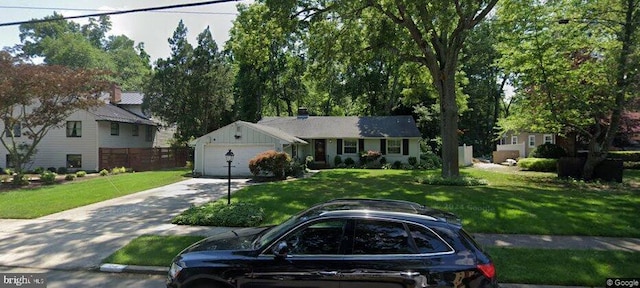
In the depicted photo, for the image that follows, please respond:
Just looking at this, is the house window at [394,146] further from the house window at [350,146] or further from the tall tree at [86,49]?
the tall tree at [86,49]

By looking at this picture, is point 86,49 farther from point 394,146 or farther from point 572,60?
point 572,60

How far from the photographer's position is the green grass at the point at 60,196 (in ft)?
38.8

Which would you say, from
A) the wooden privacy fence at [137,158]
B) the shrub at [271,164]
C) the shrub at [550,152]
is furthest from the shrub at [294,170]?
the shrub at [550,152]

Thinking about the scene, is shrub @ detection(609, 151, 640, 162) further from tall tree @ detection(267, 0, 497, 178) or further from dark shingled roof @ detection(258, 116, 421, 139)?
tall tree @ detection(267, 0, 497, 178)

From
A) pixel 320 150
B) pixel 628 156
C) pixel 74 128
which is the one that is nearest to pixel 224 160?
pixel 320 150

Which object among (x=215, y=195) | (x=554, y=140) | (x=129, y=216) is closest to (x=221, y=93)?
(x=215, y=195)

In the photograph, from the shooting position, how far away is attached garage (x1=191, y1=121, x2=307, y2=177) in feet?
76.0

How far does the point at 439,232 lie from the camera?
414 centimetres

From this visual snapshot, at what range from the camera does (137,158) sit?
28.0 m

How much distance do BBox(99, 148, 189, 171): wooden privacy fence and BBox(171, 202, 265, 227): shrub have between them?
64.9ft

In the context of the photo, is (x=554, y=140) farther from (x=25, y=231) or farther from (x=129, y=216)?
(x=25, y=231)

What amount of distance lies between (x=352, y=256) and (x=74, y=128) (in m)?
29.8

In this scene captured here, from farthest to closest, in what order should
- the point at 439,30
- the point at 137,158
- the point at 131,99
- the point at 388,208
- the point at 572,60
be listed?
the point at 131,99 → the point at 137,158 → the point at 572,60 → the point at 439,30 → the point at 388,208

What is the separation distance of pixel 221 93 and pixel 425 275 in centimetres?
3135
